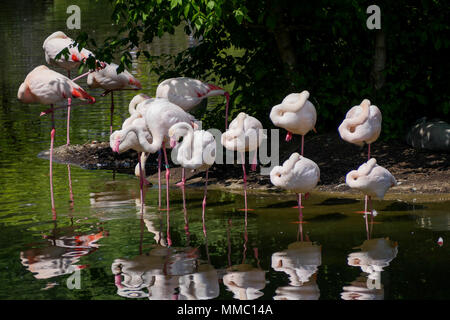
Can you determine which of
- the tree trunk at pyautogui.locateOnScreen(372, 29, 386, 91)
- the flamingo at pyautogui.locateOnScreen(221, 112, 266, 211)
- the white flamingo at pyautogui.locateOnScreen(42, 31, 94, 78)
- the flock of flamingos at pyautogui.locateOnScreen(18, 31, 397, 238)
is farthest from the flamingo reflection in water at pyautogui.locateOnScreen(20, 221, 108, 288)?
the white flamingo at pyautogui.locateOnScreen(42, 31, 94, 78)

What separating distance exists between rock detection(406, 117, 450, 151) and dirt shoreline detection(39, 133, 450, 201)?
0.08 meters

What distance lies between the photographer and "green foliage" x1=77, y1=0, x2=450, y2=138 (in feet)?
30.9

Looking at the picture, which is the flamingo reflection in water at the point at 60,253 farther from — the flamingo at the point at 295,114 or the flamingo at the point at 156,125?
the flamingo at the point at 295,114

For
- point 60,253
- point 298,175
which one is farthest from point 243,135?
point 60,253

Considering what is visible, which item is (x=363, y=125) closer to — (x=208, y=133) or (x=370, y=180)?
(x=370, y=180)

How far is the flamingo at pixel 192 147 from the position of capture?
25.6ft

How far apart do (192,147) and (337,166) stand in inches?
85.4

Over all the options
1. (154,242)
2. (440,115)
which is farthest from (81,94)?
(440,115)

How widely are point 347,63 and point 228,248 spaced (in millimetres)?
4397

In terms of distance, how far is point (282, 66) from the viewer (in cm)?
1055

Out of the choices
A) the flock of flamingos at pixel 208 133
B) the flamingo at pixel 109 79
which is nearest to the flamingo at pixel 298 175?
the flock of flamingos at pixel 208 133

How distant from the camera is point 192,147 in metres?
7.90

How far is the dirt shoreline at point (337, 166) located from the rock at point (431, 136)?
0.27 ft
